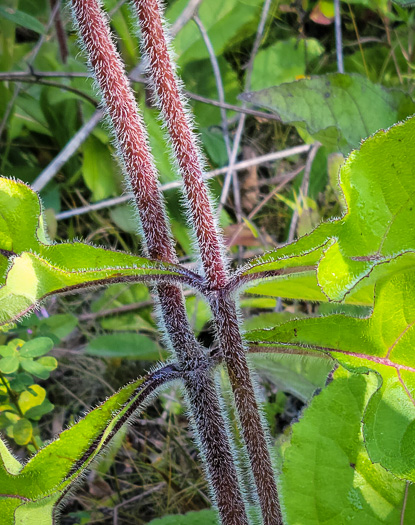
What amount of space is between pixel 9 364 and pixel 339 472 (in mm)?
671

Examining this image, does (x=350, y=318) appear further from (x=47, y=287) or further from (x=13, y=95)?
(x=13, y=95)

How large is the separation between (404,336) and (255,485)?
299 mm

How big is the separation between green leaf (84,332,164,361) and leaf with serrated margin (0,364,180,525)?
2.36 feet

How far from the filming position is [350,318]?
29.5 inches

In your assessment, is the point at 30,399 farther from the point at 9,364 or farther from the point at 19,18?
the point at 19,18

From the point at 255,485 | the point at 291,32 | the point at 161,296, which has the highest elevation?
the point at 291,32

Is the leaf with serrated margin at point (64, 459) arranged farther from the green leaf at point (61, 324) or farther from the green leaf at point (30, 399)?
the green leaf at point (61, 324)

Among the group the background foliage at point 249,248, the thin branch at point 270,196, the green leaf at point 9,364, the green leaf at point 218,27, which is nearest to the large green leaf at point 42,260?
the background foliage at point 249,248

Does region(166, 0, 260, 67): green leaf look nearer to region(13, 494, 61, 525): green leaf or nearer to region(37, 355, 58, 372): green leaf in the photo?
region(37, 355, 58, 372): green leaf

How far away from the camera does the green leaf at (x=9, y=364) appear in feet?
3.81

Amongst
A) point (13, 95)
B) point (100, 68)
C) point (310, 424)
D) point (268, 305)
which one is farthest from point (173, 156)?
point (13, 95)

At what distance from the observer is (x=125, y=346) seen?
1.51 meters

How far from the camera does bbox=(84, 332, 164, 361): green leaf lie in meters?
1.48

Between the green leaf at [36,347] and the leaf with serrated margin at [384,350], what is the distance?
588 mm
